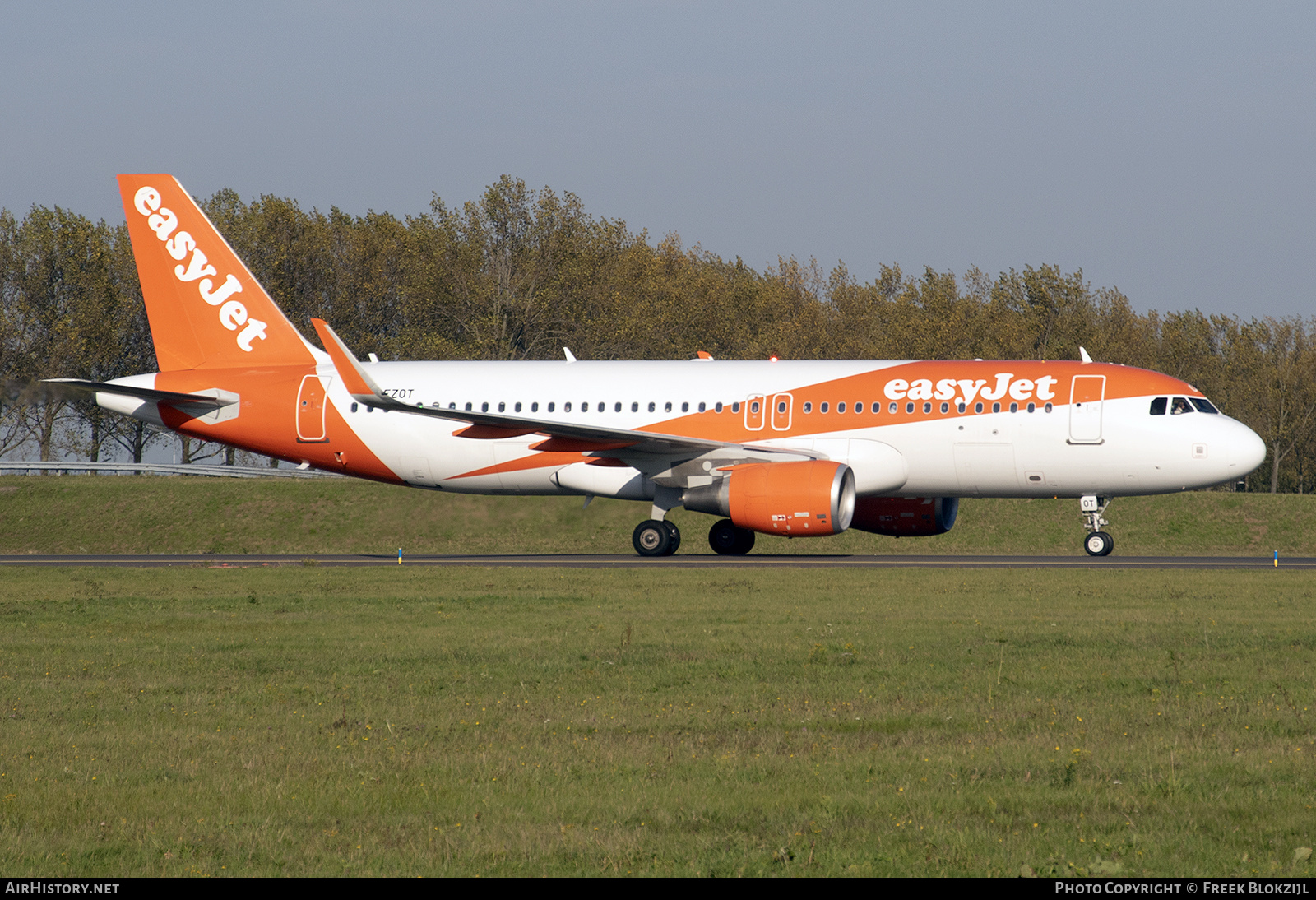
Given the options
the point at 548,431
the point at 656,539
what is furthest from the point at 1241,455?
the point at 548,431

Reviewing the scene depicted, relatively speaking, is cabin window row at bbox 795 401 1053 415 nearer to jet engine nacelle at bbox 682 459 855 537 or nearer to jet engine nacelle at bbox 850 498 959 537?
jet engine nacelle at bbox 682 459 855 537

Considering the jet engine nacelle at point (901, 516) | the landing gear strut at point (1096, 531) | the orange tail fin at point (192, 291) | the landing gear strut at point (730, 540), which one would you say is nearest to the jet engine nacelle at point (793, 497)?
the jet engine nacelle at point (901, 516)

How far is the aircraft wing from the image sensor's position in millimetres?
25906

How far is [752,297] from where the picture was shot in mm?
75750

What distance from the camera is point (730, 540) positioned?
95.9 feet

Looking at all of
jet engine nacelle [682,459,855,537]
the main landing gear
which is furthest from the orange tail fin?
jet engine nacelle [682,459,855,537]

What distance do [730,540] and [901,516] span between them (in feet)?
11.9

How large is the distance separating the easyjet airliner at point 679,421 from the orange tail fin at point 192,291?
0.13 feet

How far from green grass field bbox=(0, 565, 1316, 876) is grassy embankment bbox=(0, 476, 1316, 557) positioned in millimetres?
18466

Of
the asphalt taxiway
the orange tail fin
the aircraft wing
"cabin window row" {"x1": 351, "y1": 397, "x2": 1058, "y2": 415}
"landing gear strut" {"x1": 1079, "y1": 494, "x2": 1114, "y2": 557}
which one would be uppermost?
the orange tail fin

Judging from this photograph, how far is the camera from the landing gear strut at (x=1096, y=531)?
88.6ft

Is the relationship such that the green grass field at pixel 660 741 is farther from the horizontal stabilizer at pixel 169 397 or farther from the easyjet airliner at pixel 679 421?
the horizontal stabilizer at pixel 169 397

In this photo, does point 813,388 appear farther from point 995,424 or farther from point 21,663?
point 21,663

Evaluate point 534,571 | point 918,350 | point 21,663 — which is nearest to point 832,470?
point 534,571
